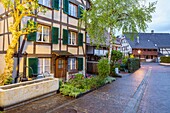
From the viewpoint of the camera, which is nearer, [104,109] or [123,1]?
[104,109]

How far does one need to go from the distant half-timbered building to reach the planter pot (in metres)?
2.56

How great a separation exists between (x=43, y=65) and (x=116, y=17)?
765 centimetres

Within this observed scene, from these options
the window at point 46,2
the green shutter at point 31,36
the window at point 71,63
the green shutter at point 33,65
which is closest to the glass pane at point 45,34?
the green shutter at point 31,36

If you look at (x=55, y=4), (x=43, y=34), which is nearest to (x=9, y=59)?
(x=43, y=34)

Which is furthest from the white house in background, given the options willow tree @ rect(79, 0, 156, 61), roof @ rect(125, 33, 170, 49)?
willow tree @ rect(79, 0, 156, 61)

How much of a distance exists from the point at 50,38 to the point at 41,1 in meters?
2.70

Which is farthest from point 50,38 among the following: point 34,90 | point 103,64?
point 34,90

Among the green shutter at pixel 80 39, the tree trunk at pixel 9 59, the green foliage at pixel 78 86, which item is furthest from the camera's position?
the green shutter at pixel 80 39

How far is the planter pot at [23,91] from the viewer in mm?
5745

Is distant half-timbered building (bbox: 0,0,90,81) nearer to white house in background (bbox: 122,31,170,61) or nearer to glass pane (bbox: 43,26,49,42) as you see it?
glass pane (bbox: 43,26,49,42)

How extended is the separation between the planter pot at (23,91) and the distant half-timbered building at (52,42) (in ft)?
8.40

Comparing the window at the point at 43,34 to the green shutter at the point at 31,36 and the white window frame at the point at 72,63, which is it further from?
the white window frame at the point at 72,63

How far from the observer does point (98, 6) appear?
13633mm

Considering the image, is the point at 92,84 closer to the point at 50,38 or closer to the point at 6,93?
the point at 50,38
